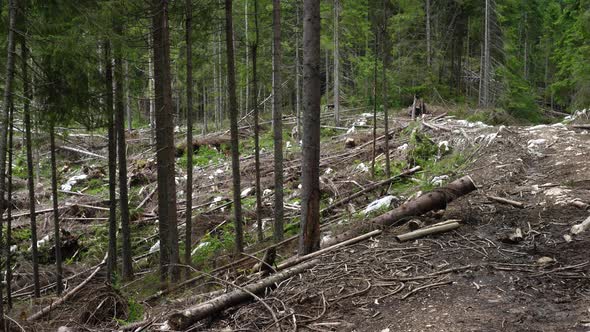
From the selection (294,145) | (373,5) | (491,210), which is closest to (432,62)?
(373,5)

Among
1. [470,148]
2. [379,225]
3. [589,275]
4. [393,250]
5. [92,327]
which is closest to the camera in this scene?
[589,275]

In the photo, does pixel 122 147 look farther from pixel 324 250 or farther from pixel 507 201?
pixel 507 201

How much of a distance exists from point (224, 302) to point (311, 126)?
255 centimetres

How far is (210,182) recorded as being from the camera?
1628 centimetres

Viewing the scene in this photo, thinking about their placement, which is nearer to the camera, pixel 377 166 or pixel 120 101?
pixel 120 101

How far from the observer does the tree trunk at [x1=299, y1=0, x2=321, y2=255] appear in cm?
598

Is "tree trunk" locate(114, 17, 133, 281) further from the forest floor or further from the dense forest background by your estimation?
the dense forest background

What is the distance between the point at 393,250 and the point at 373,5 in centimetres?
2391

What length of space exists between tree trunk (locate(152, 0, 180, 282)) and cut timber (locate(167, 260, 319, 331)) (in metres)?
3.89

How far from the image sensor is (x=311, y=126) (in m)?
6.11

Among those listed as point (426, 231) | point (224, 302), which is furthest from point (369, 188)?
point (224, 302)

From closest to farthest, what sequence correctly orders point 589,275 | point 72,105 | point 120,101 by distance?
point 589,275 < point 72,105 < point 120,101

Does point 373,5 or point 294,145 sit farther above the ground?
point 373,5

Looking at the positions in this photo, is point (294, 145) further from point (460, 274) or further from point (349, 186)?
point (460, 274)
